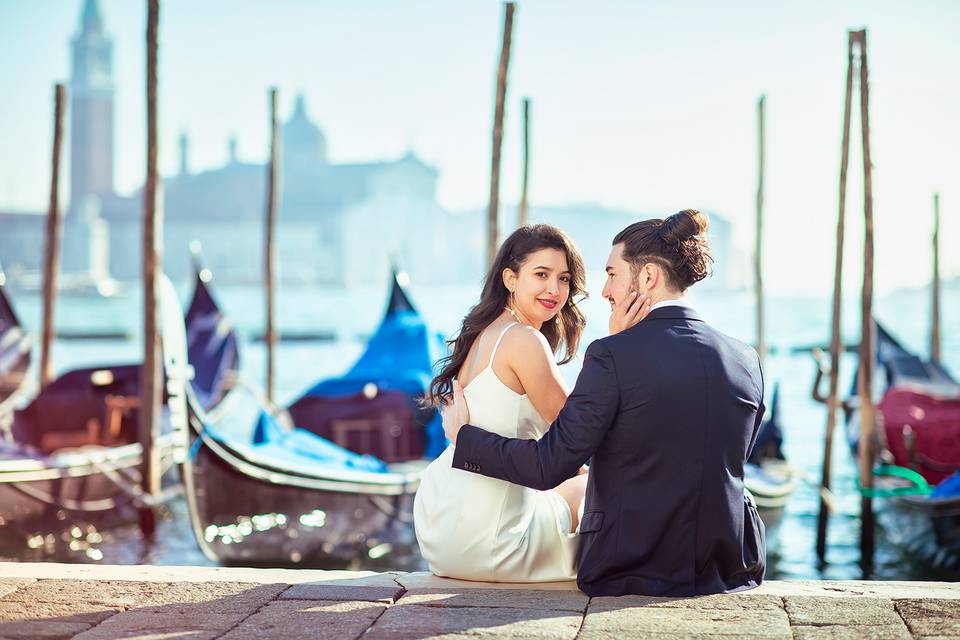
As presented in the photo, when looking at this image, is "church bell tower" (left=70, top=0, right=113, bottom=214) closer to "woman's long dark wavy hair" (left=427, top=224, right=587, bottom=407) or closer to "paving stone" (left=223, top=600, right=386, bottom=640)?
"woman's long dark wavy hair" (left=427, top=224, right=587, bottom=407)

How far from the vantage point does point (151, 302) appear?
18.6 ft

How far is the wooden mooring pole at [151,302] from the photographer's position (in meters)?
5.55

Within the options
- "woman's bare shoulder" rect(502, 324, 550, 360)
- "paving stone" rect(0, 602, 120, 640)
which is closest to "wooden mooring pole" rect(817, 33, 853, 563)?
"woman's bare shoulder" rect(502, 324, 550, 360)

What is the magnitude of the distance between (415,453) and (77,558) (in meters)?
1.79

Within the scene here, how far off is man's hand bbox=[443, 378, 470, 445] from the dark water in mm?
3541

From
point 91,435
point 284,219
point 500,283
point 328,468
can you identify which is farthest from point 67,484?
point 284,219

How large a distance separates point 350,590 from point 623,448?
0.53 meters

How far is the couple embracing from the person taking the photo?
6.18ft

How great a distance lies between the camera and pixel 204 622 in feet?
5.91

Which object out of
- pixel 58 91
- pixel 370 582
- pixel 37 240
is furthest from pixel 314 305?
pixel 370 582

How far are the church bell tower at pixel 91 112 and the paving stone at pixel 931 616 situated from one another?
83.2 meters

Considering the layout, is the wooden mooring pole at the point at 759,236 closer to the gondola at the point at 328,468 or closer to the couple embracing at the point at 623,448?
the gondola at the point at 328,468

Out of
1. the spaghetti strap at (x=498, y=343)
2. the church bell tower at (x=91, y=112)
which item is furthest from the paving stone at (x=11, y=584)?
the church bell tower at (x=91, y=112)

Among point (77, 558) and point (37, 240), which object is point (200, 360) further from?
point (37, 240)
